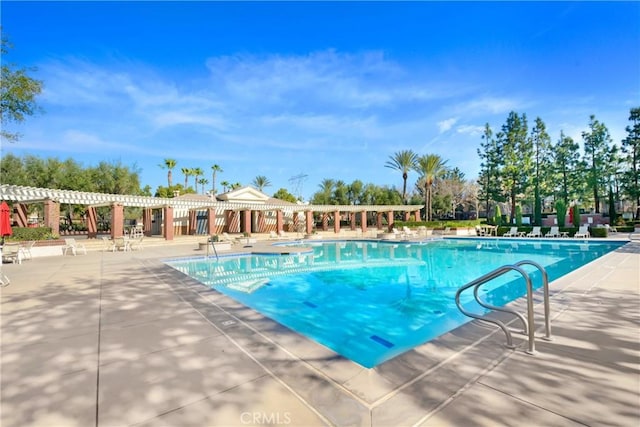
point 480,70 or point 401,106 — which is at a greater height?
point 401,106

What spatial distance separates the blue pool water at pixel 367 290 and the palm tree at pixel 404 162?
856 inches

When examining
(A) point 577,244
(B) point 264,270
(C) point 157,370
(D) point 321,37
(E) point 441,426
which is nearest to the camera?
(E) point 441,426

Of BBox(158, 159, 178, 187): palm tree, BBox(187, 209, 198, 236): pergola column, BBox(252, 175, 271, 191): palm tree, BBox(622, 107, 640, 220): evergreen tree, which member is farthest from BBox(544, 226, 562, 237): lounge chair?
BBox(158, 159, 178, 187): palm tree

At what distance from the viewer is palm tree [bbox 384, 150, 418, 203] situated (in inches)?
1395

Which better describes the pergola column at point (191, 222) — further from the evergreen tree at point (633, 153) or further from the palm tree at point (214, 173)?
the evergreen tree at point (633, 153)

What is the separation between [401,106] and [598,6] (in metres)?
13.6

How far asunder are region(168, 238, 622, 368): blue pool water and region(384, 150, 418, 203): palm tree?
856 inches

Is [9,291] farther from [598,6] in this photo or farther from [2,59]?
[598,6]

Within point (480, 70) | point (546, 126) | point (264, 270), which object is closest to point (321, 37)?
point (480, 70)

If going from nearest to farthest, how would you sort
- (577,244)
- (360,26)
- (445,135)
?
(360,26) < (577,244) < (445,135)

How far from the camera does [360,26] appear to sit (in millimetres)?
13867

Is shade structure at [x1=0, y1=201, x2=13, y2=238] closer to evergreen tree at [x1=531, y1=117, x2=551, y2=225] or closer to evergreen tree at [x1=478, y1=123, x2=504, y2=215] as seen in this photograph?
evergreen tree at [x1=478, y1=123, x2=504, y2=215]

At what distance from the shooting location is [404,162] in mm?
35688

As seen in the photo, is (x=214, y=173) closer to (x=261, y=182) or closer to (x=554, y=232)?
(x=261, y=182)
